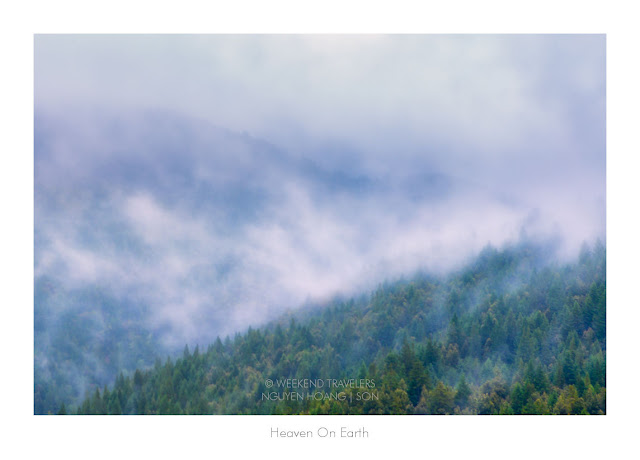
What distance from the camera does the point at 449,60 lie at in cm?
793

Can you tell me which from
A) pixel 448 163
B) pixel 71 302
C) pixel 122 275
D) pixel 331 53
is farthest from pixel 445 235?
pixel 71 302

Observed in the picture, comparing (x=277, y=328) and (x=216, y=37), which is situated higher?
(x=216, y=37)

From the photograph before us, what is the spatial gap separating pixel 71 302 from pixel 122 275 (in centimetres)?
78

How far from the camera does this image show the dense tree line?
7.56 meters

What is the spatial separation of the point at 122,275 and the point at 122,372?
138 cm

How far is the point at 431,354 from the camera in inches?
307

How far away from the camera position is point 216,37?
7820mm

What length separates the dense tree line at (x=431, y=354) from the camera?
756 cm
